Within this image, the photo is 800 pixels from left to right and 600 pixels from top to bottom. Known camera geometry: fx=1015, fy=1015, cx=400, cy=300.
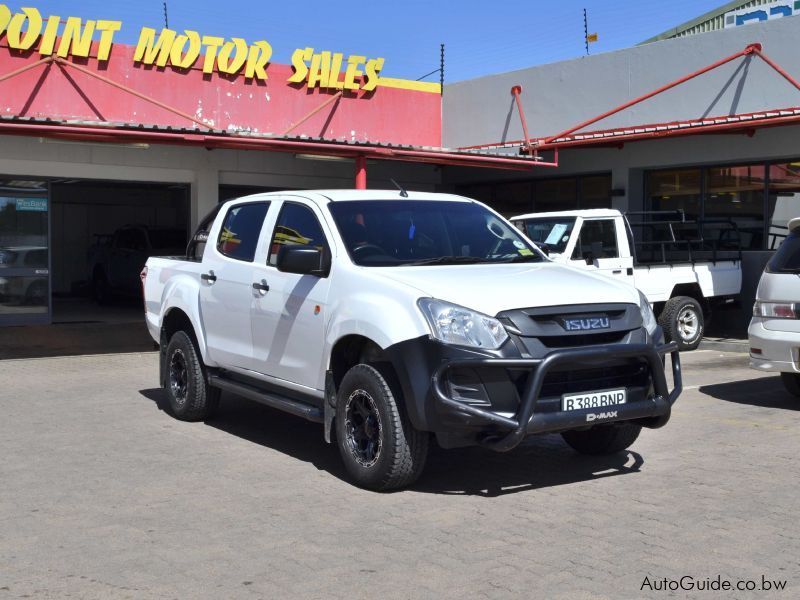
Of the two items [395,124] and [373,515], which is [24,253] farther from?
[373,515]

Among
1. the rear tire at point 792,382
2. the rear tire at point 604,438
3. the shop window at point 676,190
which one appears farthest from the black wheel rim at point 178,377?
the shop window at point 676,190

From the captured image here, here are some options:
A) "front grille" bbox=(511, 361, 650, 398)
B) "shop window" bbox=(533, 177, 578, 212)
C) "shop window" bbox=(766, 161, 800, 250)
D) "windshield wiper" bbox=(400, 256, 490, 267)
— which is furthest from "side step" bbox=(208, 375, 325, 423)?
"shop window" bbox=(533, 177, 578, 212)

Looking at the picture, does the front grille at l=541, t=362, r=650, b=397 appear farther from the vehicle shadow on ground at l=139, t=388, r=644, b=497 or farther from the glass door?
the glass door

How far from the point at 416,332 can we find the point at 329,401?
3.54 feet

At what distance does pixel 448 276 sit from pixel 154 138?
840 centimetres

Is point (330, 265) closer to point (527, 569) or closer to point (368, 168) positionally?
point (527, 569)

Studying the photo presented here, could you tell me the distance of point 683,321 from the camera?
47.0 feet

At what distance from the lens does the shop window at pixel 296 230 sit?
7211 millimetres

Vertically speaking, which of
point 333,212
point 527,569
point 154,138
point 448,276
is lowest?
point 527,569

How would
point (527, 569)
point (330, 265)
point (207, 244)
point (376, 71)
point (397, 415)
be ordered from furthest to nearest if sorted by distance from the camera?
point (376, 71)
point (207, 244)
point (330, 265)
point (397, 415)
point (527, 569)

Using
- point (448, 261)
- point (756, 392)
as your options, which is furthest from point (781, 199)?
point (448, 261)

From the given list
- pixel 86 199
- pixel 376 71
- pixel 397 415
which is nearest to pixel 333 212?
pixel 397 415

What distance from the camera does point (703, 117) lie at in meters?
16.7

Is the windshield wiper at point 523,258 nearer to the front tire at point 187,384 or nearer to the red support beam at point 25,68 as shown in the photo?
the front tire at point 187,384
